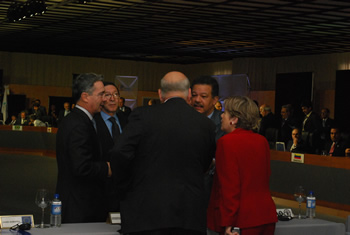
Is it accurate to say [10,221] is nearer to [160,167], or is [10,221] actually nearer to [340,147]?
[160,167]

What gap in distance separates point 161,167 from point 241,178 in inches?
17.2

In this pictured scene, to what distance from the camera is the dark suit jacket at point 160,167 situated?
2779 millimetres

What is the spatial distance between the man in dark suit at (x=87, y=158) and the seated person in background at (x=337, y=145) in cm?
619

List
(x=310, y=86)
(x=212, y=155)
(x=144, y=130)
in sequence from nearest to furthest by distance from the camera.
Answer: (x=144, y=130) < (x=212, y=155) < (x=310, y=86)

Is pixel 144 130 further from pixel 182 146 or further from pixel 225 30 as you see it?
pixel 225 30

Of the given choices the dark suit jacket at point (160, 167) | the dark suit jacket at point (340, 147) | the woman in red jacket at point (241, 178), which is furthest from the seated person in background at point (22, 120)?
the dark suit jacket at point (160, 167)

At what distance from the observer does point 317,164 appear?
28.7ft

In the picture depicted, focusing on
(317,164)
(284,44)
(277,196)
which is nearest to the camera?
(317,164)

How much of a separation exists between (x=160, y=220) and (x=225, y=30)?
11.8 metres

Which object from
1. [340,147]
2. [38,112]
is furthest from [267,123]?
[38,112]

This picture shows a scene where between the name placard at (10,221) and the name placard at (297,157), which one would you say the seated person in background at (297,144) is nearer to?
the name placard at (297,157)

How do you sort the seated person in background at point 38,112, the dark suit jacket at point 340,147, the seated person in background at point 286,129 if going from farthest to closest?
the seated person in background at point 38,112
the seated person in background at point 286,129
the dark suit jacket at point 340,147

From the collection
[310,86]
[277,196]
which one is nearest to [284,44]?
[310,86]

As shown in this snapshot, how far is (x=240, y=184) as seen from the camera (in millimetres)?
2980
